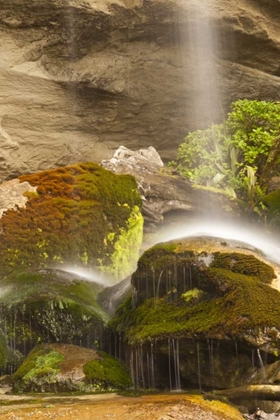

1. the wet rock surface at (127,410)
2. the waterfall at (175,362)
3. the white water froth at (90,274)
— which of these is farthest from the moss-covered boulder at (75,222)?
the wet rock surface at (127,410)

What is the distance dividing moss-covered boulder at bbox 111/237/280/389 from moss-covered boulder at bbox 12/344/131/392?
423 mm

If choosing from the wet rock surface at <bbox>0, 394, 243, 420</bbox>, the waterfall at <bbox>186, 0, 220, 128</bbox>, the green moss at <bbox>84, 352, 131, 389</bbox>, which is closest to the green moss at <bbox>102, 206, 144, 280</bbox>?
the green moss at <bbox>84, 352, 131, 389</bbox>

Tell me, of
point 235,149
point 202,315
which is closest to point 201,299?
point 202,315

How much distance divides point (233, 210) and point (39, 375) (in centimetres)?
951

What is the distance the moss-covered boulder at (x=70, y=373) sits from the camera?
9016mm

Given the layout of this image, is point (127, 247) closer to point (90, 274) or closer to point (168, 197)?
point (90, 274)

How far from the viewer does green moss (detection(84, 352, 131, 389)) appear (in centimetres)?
904

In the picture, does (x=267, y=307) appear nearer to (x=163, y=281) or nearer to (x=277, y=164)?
(x=163, y=281)

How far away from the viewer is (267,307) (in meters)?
8.45

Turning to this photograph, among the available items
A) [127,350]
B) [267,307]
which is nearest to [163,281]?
[127,350]

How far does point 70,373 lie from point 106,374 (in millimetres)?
529

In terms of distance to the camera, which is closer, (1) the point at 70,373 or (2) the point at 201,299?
(1) the point at 70,373

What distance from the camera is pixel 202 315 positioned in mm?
8930

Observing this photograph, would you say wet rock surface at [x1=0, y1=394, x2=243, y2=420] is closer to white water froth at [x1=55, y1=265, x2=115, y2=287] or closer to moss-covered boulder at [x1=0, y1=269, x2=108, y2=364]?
moss-covered boulder at [x1=0, y1=269, x2=108, y2=364]
